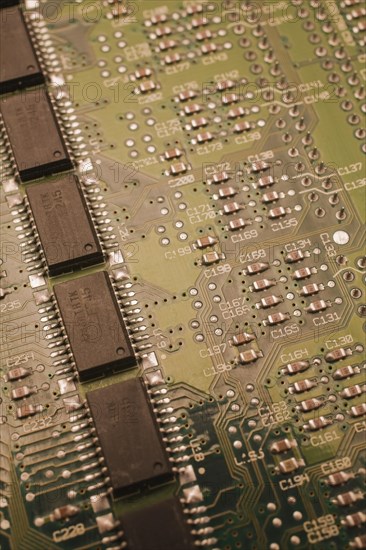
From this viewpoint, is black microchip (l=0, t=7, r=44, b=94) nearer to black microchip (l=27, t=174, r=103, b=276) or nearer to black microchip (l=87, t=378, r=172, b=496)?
black microchip (l=27, t=174, r=103, b=276)

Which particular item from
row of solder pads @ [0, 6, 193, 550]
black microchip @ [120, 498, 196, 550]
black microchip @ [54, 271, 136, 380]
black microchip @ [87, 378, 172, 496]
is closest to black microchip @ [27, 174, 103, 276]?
row of solder pads @ [0, 6, 193, 550]

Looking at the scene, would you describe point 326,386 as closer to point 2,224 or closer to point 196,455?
point 196,455

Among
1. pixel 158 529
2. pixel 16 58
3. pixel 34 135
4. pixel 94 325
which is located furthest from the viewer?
pixel 16 58

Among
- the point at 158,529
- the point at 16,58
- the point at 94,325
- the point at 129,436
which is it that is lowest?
the point at 158,529

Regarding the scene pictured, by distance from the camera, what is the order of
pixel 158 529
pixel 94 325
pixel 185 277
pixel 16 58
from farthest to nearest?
pixel 16 58
pixel 185 277
pixel 94 325
pixel 158 529

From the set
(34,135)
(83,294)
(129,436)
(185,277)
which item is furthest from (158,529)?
(34,135)

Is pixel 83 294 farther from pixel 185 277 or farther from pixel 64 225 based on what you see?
pixel 185 277

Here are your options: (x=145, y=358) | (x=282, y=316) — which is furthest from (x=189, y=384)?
(x=282, y=316)
